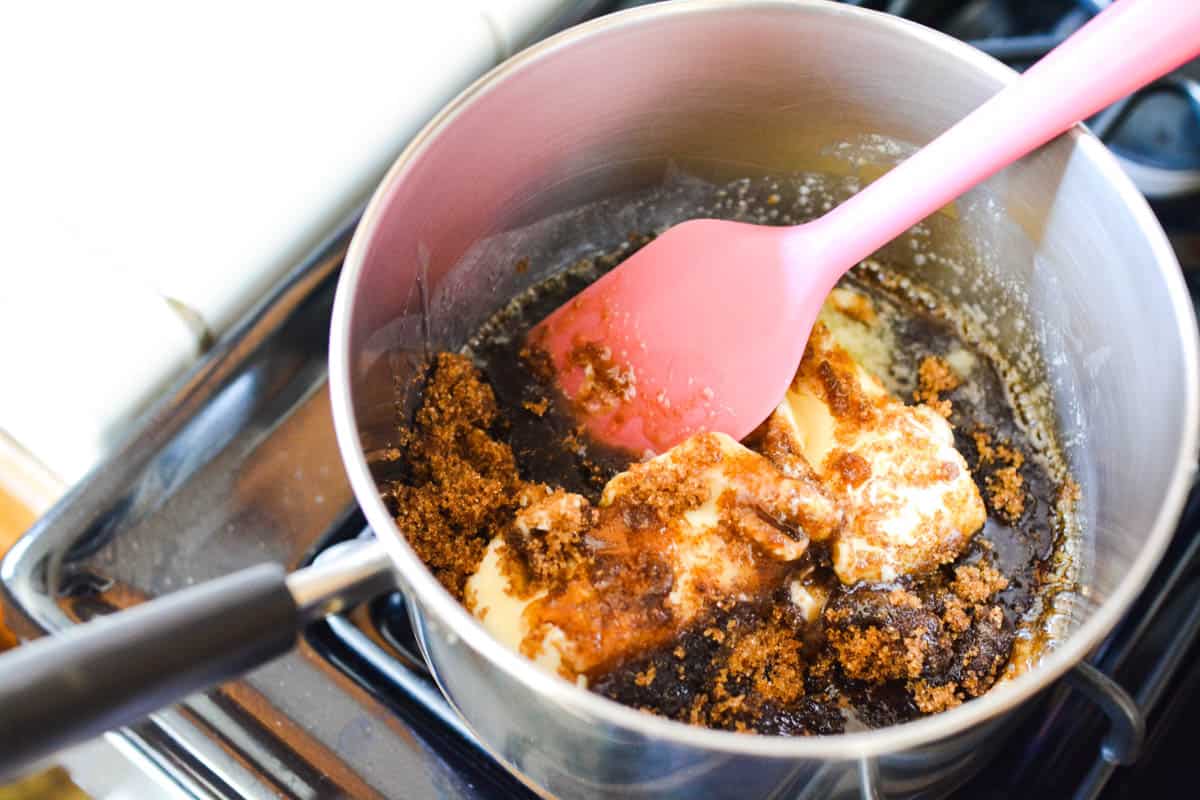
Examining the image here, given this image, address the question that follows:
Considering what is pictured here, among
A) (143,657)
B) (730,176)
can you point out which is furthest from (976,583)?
(143,657)

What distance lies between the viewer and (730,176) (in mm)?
762

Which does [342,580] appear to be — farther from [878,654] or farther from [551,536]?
[878,654]

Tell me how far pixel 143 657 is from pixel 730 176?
55 centimetres

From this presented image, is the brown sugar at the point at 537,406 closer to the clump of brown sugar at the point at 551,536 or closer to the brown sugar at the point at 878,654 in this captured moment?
the clump of brown sugar at the point at 551,536

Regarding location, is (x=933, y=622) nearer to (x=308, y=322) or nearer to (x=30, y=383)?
(x=308, y=322)

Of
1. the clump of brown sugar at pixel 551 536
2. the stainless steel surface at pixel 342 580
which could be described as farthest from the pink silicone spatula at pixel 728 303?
the stainless steel surface at pixel 342 580

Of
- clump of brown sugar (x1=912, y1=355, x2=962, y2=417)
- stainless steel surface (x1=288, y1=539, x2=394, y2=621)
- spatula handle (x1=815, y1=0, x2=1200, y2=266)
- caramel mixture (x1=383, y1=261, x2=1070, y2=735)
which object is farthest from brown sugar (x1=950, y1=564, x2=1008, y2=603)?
stainless steel surface (x1=288, y1=539, x2=394, y2=621)

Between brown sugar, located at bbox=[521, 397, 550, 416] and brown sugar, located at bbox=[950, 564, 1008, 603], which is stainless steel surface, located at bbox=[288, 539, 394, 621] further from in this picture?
brown sugar, located at bbox=[950, 564, 1008, 603]

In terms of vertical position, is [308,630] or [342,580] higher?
[342,580]

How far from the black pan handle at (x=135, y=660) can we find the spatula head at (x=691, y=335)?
0.34 m

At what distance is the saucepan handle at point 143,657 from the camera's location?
0.35 meters

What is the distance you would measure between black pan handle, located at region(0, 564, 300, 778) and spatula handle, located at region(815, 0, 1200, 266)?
440 millimetres

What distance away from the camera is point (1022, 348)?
73 centimetres

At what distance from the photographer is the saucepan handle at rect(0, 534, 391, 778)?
347mm
